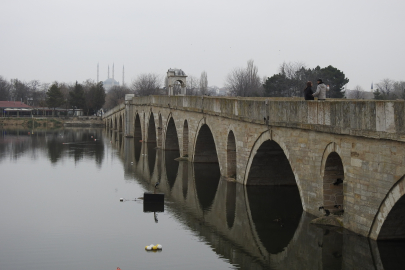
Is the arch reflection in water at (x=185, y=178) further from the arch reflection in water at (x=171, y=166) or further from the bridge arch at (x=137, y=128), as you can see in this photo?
the bridge arch at (x=137, y=128)

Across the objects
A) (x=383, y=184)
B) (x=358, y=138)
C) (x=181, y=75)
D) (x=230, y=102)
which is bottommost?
(x=383, y=184)

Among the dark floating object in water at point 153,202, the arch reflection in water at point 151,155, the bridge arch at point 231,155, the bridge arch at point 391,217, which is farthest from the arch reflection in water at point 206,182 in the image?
the bridge arch at point 391,217

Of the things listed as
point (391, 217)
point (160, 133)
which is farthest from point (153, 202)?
point (160, 133)

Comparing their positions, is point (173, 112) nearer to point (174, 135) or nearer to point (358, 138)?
point (174, 135)

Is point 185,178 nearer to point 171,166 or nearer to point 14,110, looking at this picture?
point 171,166

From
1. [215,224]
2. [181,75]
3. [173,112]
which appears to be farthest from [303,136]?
[181,75]

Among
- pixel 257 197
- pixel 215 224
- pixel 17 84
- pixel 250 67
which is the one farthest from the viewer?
pixel 17 84

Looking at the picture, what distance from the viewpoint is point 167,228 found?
14211mm

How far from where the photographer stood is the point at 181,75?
4028 cm

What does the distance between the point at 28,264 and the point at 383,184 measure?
25.0 feet

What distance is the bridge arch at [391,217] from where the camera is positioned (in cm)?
1027

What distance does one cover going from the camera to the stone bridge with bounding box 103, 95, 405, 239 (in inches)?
415

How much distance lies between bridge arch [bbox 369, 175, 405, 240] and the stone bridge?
2cm

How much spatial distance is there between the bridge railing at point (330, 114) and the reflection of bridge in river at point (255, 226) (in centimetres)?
247
